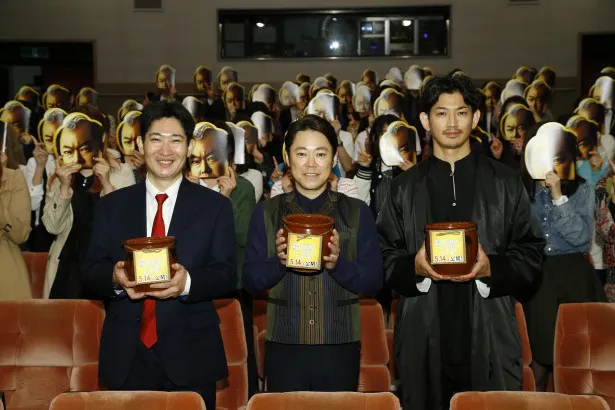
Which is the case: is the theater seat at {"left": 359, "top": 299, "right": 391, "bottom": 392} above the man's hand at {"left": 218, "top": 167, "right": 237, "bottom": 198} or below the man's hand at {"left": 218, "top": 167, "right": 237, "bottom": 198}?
below

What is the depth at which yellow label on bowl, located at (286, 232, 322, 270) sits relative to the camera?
8.28 feet

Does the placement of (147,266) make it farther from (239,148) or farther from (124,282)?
(239,148)

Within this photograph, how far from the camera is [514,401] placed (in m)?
2.22

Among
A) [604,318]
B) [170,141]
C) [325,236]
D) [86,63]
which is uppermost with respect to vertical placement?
[86,63]

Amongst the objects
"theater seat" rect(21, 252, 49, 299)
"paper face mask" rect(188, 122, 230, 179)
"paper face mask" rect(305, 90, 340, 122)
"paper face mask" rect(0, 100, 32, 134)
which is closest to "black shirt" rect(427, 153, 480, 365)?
"paper face mask" rect(188, 122, 230, 179)

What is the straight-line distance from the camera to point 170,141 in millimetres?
2748

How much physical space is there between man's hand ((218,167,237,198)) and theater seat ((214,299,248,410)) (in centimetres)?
83

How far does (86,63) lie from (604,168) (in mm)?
11933

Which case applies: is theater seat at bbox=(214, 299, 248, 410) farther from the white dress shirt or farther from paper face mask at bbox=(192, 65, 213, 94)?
paper face mask at bbox=(192, 65, 213, 94)

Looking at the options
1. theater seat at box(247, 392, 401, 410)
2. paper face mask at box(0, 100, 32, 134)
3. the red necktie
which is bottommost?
theater seat at box(247, 392, 401, 410)

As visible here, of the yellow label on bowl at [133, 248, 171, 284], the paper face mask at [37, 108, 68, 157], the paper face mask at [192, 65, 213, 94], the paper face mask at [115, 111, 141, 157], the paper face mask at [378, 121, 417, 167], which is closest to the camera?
the yellow label on bowl at [133, 248, 171, 284]

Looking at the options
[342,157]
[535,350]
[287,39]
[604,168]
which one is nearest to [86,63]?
[287,39]

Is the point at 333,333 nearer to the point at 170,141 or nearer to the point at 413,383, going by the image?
the point at 413,383

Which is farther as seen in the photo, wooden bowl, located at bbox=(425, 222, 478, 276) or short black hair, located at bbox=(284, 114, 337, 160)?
short black hair, located at bbox=(284, 114, 337, 160)
